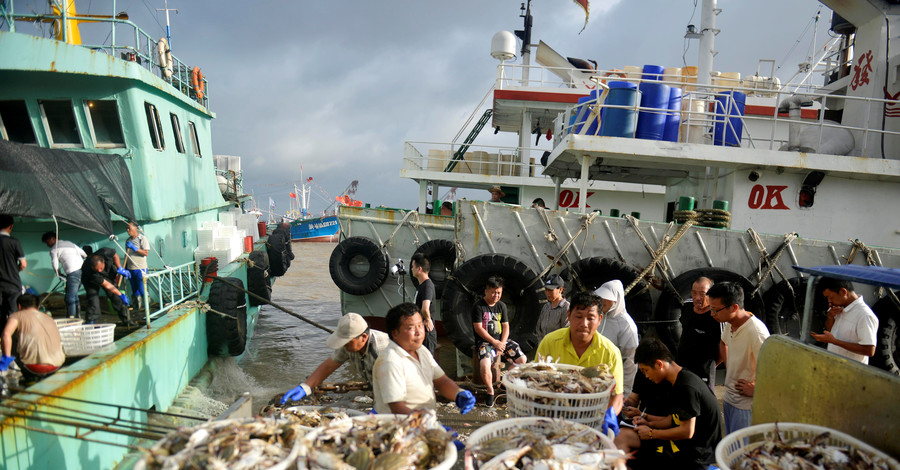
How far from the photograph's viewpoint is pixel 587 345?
339 centimetres

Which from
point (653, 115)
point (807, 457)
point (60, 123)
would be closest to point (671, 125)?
point (653, 115)

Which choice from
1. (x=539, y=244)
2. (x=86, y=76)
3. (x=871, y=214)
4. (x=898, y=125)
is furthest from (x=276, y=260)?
(x=898, y=125)

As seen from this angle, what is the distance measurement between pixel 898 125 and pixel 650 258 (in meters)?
5.63

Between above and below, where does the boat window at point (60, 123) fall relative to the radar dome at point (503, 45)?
below

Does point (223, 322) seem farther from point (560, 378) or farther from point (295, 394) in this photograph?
point (560, 378)

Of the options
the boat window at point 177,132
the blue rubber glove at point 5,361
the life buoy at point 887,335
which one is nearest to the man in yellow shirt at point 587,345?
the blue rubber glove at point 5,361

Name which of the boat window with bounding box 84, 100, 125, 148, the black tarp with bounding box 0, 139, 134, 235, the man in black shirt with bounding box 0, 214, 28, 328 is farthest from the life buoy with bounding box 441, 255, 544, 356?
the boat window with bounding box 84, 100, 125, 148

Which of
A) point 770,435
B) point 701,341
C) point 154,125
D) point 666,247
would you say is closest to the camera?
point 770,435

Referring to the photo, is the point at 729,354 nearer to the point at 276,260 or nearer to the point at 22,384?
the point at 22,384

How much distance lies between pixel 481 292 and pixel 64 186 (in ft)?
17.9

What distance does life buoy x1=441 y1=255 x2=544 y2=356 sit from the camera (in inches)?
277

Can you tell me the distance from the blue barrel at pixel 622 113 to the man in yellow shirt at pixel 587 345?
531 cm

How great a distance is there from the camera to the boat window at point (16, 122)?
273 inches

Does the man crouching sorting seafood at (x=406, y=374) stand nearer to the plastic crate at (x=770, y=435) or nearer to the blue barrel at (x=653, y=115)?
the plastic crate at (x=770, y=435)
